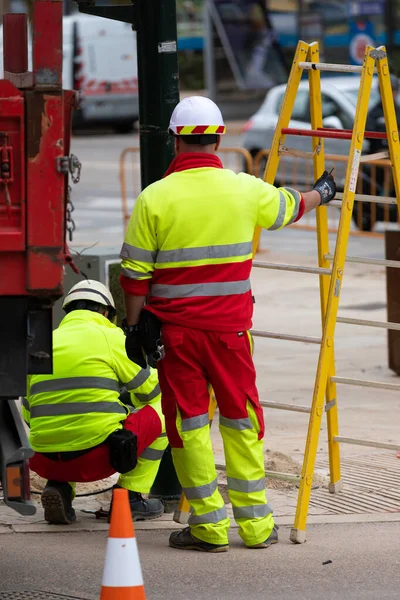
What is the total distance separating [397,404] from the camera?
9.01 m

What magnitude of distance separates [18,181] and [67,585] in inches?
68.4

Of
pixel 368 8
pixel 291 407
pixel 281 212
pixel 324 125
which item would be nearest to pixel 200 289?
pixel 281 212

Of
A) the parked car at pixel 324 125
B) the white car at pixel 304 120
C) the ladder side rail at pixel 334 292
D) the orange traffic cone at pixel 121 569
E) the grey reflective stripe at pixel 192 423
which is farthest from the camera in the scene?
the white car at pixel 304 120

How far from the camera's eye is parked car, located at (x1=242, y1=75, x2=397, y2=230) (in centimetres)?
1734

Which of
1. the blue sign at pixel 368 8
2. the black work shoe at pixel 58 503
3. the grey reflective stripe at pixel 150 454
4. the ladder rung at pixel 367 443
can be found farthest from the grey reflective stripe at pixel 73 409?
the blue sign at pixel 368 8

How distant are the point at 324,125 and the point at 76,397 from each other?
12140 millimetres

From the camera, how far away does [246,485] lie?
586 cm

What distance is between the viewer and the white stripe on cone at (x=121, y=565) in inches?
184

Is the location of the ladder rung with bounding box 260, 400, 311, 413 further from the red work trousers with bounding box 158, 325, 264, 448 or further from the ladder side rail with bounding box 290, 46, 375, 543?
the red work trousers with bounding box 158, 325, 264, 448

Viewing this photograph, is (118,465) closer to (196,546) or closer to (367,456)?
(196,546)

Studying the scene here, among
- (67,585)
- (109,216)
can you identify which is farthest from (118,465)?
(109,216)

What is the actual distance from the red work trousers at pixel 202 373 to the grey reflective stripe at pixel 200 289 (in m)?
0.14

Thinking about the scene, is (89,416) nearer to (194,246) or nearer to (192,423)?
(192,423)

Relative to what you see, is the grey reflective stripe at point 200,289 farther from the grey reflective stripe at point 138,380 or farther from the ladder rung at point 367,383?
the ladder rung at point 367,383
